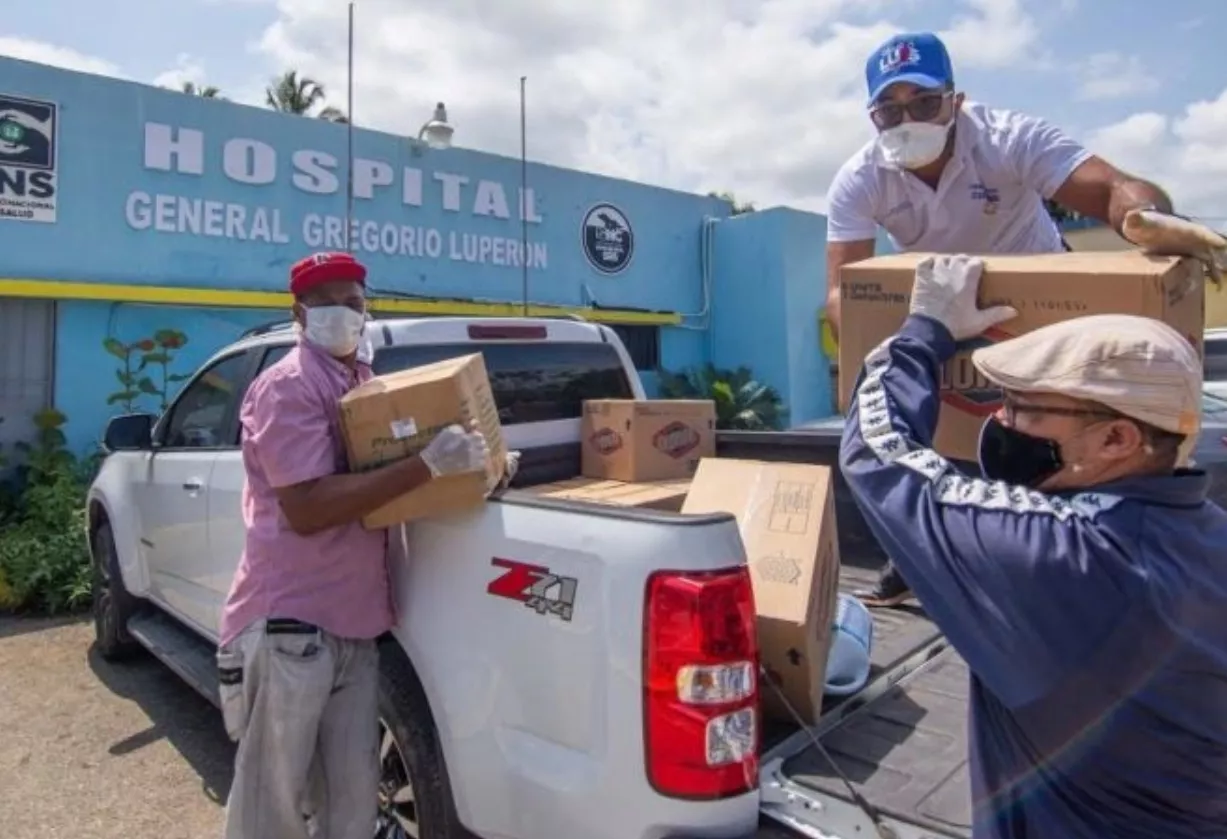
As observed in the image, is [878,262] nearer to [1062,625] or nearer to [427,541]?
[1062,625]

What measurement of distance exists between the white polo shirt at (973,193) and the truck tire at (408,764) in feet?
6.30

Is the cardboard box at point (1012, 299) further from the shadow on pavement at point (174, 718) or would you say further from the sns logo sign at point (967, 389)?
the shadow on pavement at point (174, 718)

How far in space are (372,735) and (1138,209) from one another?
7.69 ft

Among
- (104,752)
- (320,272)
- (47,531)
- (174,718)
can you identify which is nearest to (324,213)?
(47,531)

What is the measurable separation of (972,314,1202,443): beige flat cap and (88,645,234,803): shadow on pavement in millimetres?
3673

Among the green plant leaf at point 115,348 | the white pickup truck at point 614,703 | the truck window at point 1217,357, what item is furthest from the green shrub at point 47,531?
the truck window at point 1217,357

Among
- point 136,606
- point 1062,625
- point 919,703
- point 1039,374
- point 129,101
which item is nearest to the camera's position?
point 1062,625

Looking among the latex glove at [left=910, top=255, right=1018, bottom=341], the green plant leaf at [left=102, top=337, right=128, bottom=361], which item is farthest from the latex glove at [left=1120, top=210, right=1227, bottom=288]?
the green plant leaf at [left=102, top=337, right=128, bottom=361]

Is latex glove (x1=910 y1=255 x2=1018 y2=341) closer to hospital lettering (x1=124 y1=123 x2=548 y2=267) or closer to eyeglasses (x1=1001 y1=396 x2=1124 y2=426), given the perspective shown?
eyeglasses (x1=1001 y1=396 x2=1124 y2=426)

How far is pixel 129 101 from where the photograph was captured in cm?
905

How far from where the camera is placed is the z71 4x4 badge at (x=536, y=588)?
6.74 feet

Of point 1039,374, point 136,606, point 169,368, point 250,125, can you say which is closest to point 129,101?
point 250,125

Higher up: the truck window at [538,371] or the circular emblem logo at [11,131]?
the circular emblem logo at [11,131]

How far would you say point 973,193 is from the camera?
290 centimetres
